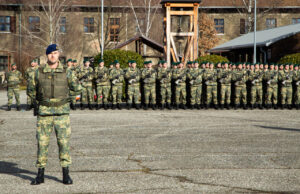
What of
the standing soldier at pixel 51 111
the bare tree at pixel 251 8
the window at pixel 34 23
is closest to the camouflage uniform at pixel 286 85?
the standing soldier at pixel 51 111

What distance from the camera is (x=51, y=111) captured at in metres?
5.78

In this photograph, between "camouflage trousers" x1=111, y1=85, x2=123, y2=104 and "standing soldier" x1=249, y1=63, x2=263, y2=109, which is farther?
"standing soldier" x1=249, y1=63, x2=263, y2=109

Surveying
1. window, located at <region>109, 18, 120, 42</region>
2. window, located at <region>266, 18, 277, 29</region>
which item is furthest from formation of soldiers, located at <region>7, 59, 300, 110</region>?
window, located at <region>266, 18, 277, 29</region>

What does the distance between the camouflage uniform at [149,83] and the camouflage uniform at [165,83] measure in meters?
0.27

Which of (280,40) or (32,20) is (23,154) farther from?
(32,20)

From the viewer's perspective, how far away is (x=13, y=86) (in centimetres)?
1625

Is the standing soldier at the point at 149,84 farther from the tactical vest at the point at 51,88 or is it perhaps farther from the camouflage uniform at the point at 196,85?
the tactical vest at the point at 51,88

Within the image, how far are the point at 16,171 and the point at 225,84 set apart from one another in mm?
11025

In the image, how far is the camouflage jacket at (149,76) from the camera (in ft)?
51.2

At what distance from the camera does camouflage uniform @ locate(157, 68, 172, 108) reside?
15766 millimetres

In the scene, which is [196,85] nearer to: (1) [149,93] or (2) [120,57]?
(1) [149,93]

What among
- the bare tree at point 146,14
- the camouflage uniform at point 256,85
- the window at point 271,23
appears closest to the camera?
the camouflage uniform at point 256,85

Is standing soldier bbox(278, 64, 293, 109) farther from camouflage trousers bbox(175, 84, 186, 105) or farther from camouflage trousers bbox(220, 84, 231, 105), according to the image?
camouflage trousers bbox(175, 84, 186, 105)

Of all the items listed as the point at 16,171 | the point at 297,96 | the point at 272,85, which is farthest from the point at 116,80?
the point at 16,171
